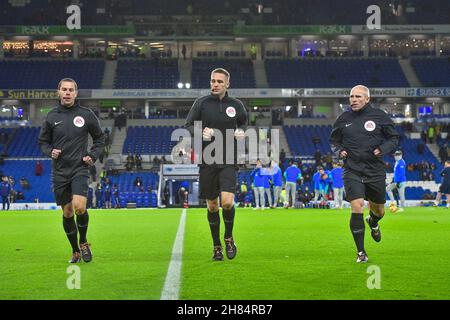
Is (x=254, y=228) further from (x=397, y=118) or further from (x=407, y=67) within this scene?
(x=407, y=67)

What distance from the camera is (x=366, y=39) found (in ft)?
219

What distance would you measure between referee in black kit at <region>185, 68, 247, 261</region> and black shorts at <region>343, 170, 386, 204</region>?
1.52 meters

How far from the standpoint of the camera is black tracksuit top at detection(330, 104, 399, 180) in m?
10.2

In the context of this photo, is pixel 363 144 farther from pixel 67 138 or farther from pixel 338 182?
pixel 338 182

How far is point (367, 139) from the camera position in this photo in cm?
1021

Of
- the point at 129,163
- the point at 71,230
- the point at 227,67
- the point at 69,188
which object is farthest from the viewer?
the point at 227,67

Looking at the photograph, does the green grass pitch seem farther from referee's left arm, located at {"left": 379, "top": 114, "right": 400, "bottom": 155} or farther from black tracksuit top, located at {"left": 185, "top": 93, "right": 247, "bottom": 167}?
black tracksuit top, located at {"left": 185, "top": 93, "right": 247, "bottom": 167}

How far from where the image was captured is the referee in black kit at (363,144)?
10.1 m

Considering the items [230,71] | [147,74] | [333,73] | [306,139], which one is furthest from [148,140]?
[333,73]

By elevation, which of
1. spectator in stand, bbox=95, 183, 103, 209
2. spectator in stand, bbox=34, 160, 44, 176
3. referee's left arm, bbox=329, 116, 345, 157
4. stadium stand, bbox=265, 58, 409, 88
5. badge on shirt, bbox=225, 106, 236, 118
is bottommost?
spectator in stand, bbox=95, 183, 103, 209

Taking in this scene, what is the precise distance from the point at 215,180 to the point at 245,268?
4.96 ft

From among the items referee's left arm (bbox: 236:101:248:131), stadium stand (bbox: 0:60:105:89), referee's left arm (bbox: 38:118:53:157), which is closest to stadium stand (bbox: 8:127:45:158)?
stadium stand (bbox: 0:60:105:89)

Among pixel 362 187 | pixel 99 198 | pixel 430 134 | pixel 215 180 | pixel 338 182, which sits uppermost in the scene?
pixel 430 134

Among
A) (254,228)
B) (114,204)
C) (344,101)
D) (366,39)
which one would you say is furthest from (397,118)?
(254,228)
